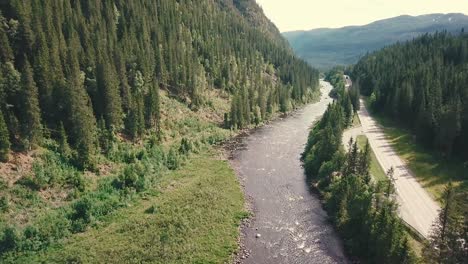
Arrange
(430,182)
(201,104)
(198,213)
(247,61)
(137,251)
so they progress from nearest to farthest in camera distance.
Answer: (137,251)
(198,213)
(430,182)
(201,104)
(247,61)

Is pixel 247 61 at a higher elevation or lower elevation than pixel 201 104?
higher

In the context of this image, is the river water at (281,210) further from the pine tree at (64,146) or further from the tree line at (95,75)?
the pine tree at (64,146)

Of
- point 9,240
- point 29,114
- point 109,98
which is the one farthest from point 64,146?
point 9,240

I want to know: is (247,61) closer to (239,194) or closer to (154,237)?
(239,194)

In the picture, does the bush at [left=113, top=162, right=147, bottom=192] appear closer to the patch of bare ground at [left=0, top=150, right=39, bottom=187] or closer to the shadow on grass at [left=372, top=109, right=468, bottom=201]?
the patch of bare ground at [left=0, top=150, right=39, bottom=187]

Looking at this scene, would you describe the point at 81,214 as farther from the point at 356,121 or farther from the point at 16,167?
the point at 356,121

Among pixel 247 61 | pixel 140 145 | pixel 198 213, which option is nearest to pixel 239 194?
pixel 198 213
